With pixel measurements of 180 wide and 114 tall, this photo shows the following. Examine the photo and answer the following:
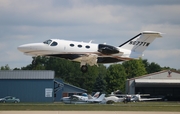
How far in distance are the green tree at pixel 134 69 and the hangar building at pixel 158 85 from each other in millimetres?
33948

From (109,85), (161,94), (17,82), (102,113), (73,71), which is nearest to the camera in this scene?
(102,113)

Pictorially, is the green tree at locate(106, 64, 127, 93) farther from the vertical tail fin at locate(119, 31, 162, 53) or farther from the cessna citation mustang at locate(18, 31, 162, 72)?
the cessna citation mustang at locate(18, 31, 162, 72)

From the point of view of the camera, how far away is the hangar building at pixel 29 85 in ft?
285

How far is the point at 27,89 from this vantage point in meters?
87.7

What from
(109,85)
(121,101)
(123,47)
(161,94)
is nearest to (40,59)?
(109,85)

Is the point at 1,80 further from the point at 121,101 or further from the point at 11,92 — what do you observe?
the point at 121,101

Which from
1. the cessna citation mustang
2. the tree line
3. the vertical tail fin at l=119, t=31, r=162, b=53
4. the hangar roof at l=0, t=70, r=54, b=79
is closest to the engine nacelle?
the cessna citation mustang

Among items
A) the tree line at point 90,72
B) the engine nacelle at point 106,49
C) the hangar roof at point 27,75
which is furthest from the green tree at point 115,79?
the engine nacelle at point 106,49

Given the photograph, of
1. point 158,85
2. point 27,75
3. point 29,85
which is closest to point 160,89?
point 158,85

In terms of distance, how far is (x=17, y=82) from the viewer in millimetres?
88312

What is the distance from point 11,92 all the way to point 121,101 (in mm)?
18396

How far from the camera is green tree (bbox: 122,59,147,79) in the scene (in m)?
138

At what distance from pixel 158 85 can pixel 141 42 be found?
159ft

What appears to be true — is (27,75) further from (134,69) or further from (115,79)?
(134,69)
